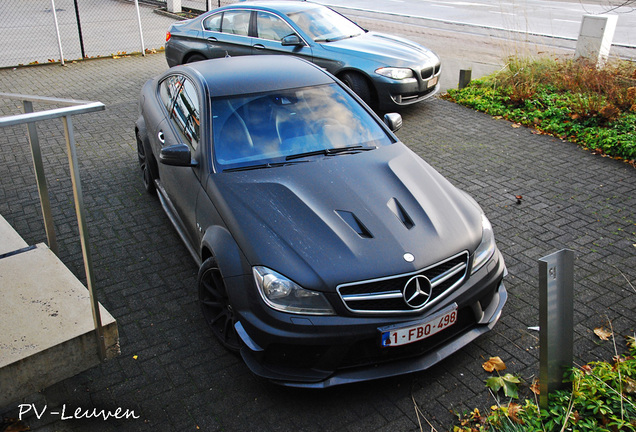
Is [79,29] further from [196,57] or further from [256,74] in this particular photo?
[256,74]

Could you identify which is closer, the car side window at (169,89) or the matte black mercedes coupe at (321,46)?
the car side window at (169,89)

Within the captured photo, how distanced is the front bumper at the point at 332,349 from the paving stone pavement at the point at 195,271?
0.27 metres

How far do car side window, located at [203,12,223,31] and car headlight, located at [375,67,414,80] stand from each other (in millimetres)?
3335

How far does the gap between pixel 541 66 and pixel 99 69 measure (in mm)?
9058

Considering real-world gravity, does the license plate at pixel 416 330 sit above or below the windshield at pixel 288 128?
below

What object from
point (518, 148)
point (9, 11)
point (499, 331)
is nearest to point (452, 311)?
point (499, 331)

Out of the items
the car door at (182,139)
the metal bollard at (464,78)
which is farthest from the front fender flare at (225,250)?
the metal bollard at (464,78)

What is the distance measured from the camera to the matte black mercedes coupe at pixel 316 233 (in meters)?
3.43

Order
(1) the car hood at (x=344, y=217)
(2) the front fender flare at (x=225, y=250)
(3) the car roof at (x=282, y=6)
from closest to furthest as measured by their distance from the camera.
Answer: (1) the car hood at (x=344, y=217) < (2) the front fender flare at (x=225, y=250) < (3) the car roof at (x=282, y=6)

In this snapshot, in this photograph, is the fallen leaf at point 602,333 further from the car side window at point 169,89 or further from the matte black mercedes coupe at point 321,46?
the matte black mercedes coupe at point 321,46

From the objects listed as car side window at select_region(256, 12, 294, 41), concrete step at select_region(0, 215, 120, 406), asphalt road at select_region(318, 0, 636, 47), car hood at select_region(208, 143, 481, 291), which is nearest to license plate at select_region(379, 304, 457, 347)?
car hood at select_region(208, 143, 481, 291)

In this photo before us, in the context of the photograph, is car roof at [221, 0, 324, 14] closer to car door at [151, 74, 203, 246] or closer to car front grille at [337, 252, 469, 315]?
car door at [151, 74, 203, 246]

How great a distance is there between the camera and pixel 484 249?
13.1 ft

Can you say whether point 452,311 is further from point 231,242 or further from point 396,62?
point 396,62
